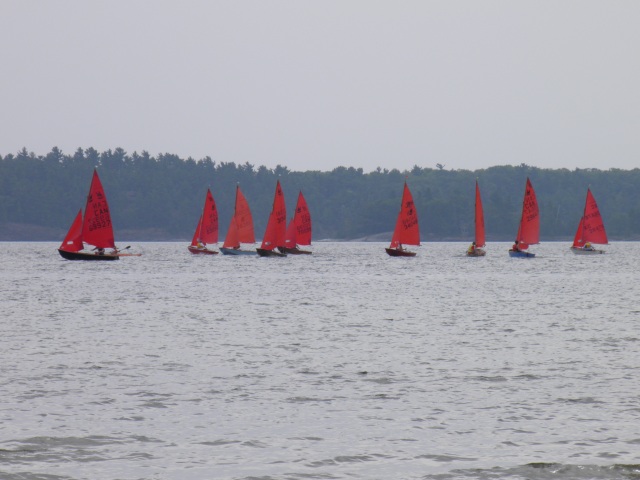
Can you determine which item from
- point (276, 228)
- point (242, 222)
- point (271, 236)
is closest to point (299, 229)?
point (271, 236)

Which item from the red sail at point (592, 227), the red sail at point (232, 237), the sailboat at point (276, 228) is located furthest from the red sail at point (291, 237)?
the red sail at point (592, 227)

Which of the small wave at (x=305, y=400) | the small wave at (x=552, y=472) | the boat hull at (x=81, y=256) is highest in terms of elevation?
the boat hull at (x=81, y=256)

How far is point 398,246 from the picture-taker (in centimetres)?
11512

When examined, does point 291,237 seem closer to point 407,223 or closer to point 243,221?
point 243,221

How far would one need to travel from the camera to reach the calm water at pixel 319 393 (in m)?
15.9

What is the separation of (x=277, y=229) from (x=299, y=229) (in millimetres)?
8586

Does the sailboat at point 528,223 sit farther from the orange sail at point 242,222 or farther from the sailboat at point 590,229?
the orange sail at point 242,222

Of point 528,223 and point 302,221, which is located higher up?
point 302,221

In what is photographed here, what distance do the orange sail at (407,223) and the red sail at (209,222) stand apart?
20.3 metres

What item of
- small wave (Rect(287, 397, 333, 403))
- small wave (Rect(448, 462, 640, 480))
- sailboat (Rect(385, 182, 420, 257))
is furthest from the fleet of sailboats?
small wave (Rect(448, 462, 640, 480))

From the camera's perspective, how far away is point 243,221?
112375 millimetres

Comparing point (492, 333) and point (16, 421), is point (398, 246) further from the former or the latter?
point (16, 421)

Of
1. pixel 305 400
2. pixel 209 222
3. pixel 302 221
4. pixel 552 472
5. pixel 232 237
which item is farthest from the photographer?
pixel 302 221

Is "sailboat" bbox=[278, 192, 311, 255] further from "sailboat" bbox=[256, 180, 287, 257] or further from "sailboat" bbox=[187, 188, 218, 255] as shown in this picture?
"sailboat" bbox=[187, 188, 218, 255]
